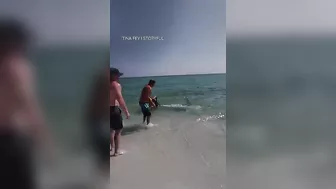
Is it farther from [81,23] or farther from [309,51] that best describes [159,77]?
[309,51]

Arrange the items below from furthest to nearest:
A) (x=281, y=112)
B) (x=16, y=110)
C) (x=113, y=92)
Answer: (x=281, y=112), (x=113, y=92), (x=16, y=110)

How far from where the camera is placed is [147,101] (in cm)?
121

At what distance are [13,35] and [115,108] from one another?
39cm

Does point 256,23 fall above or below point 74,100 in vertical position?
above

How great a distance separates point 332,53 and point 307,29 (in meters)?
0.15

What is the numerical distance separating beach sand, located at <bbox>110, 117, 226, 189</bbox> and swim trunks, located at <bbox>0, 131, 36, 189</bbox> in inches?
10.2

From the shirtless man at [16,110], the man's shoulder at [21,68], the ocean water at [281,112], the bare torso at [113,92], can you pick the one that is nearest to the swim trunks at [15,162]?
the shirtless man at [16,110]

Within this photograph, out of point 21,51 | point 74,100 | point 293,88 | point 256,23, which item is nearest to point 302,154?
point 293,88

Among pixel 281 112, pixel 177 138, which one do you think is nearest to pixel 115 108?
pixel 177 138

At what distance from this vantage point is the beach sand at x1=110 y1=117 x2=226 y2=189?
3.94 feet

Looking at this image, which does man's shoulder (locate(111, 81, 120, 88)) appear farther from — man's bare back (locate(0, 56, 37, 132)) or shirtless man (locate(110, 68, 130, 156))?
man's bare back (locate(0, 56, 37, 132))

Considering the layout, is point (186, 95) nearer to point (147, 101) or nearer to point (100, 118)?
point (147, 101)

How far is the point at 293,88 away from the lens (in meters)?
1.38

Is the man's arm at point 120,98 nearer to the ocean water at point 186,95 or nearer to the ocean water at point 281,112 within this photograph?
the ocean water at point 186,95
